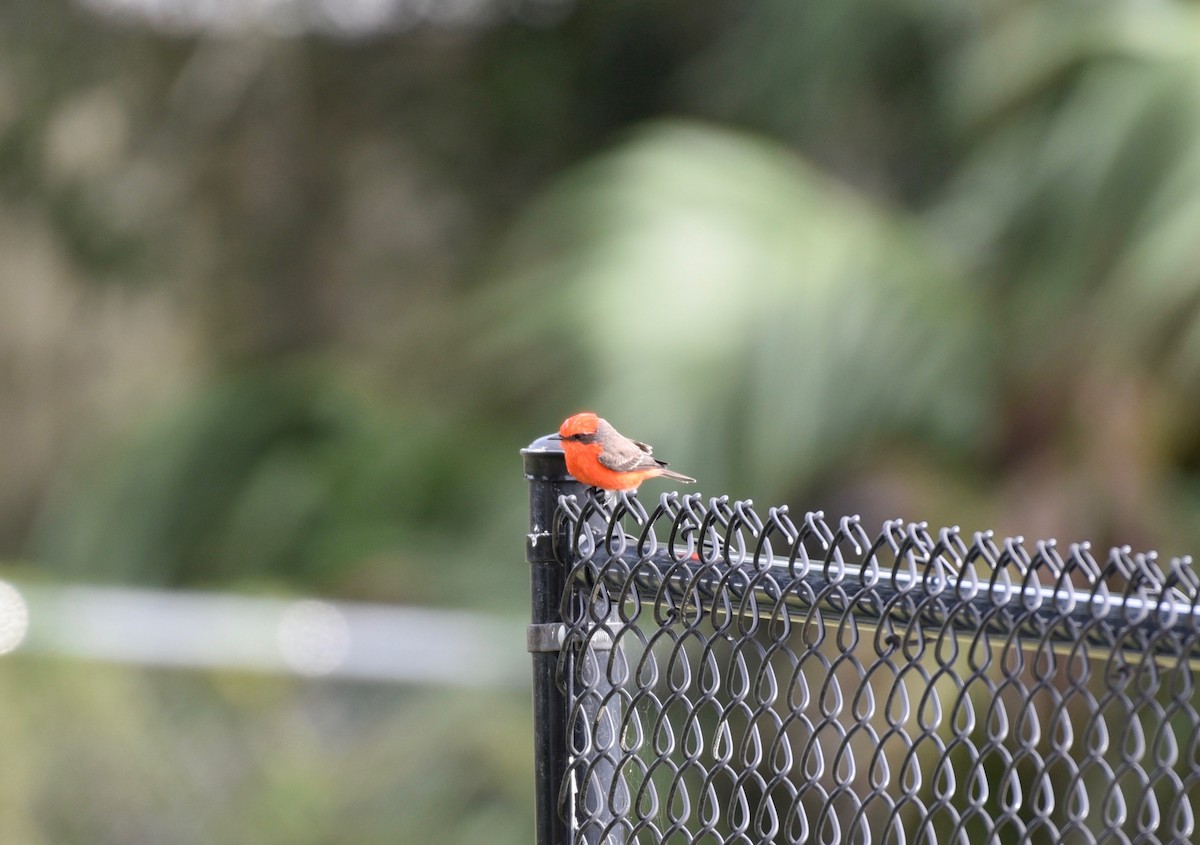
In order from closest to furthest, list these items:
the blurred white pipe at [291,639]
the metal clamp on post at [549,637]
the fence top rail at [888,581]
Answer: the fence top rail at [888,581] < the metal clamp on post at [549,637] < the blurred white pipe at [291,639]

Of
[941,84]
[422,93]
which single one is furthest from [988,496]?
[422,93]

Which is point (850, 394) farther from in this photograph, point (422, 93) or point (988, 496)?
point (422, 93)

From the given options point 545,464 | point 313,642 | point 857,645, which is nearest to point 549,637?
point 545,464

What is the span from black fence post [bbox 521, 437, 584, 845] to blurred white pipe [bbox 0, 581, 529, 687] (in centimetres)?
180

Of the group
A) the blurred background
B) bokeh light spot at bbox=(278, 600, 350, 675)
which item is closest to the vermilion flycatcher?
the blurred background

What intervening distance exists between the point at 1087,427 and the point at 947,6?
1.21 metres

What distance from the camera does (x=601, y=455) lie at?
1.18m

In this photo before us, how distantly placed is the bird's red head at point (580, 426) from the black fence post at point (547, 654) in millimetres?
118

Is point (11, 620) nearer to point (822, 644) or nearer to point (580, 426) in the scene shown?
point (580, 426)

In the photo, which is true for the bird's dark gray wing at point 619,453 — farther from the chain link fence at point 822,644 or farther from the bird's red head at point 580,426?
the chain link fence at point 822,644

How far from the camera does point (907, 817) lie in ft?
7.93

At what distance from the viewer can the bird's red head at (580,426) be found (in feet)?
3.79

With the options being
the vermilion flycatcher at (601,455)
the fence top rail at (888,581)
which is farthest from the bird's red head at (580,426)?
the fence top rail at (888,581)

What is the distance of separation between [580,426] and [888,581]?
1.46ft
